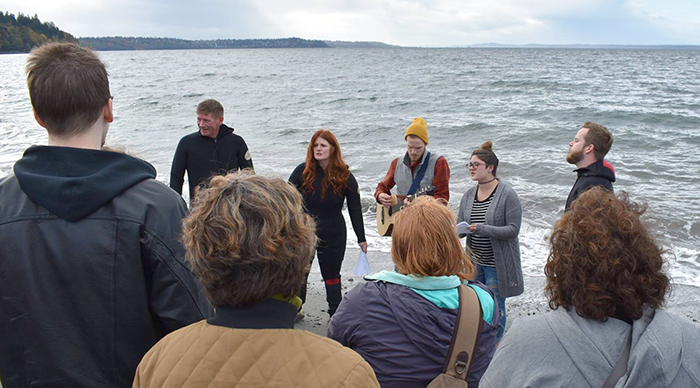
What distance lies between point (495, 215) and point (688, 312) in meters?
3.30

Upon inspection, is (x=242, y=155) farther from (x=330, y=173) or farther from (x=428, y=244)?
(x=428, y=244)

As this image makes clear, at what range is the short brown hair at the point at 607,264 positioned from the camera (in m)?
1.64

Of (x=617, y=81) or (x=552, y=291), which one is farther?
(x=617, y=81)

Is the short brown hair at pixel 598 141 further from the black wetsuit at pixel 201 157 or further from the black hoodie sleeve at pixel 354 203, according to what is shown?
the black wetsuit at pixel 201 157

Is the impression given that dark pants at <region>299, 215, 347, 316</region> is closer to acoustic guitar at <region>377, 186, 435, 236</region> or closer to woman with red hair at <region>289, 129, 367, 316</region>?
woman with red hair at <region>289, 129, 367, 316</region>

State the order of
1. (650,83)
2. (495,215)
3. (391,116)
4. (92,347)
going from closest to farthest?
(92,347) < (495,215) < (391,116) < (650,83)

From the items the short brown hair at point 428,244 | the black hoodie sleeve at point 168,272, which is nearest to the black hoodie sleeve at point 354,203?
the short brown hair at point 428,244

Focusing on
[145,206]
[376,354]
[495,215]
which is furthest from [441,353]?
[495,215]

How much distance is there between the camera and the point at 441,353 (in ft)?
7.00

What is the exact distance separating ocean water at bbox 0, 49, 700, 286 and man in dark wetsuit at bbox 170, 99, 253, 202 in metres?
1.53

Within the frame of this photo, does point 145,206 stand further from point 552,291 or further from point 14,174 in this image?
point 552,291

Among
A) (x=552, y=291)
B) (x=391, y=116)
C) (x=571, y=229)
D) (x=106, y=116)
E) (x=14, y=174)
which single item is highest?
(x=106, y=116)

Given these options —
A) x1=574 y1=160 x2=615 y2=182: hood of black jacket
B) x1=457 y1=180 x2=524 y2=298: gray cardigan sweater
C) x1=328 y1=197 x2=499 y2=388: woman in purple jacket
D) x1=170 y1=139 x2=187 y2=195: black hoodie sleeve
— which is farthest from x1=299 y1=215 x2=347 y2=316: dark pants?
x1=328 y1=197 x2=499 y2=388: woman in purple jacket

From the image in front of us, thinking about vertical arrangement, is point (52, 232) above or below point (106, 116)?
below
